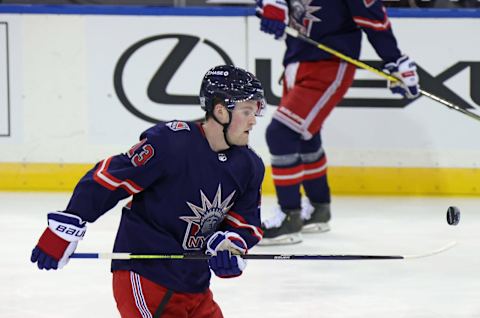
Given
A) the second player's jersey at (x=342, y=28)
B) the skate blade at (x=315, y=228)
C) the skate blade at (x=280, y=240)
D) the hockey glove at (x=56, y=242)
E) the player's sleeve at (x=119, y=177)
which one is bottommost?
the skate blade at (x=315, y=228)

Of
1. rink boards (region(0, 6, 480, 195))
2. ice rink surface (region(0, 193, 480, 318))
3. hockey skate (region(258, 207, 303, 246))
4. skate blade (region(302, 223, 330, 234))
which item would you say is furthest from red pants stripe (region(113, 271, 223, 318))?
rink boards (region(0, 6, 480, 195))

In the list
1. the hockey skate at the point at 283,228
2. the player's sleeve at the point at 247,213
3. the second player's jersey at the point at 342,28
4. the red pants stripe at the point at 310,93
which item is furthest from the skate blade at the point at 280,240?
the player's sleeve at the point at 247,213

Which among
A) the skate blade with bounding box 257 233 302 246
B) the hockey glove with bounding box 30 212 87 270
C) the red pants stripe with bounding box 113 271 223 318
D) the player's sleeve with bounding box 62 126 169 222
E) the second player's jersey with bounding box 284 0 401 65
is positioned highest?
the second player's jersey with bounding box 284 0 401 65

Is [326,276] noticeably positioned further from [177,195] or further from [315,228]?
[177,195]

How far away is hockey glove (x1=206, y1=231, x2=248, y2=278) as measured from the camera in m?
2.84

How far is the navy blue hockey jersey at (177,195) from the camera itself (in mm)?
2844

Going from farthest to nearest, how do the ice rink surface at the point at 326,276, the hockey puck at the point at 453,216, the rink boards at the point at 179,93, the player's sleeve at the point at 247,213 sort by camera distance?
1. the rink boards at the point at 179,93
2. the ice rink surface at the point at 326,276
3. the hockey puck at the point at 453,216
4. the player's sleeve at the point at 247,213

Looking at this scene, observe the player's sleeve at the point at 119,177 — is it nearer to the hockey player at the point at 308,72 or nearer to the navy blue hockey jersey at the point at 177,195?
the navy blue hockey jersey at the point at 177,195

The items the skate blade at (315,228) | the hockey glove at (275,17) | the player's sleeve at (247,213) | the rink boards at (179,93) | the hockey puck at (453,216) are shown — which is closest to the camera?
the player's sleeve at (247,213)

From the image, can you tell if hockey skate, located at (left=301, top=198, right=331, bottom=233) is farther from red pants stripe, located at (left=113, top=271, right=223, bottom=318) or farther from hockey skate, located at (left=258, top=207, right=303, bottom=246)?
red pants stripe, located at (left=113, top=271, right=223, bottom=318)

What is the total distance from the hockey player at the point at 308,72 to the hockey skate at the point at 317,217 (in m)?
0.18

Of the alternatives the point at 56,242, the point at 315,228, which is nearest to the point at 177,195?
the point at 56,242

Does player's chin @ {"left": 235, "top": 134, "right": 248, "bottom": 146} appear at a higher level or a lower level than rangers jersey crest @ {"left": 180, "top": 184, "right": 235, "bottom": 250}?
higher

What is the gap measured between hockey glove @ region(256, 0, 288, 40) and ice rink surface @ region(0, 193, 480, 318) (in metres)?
0.91
